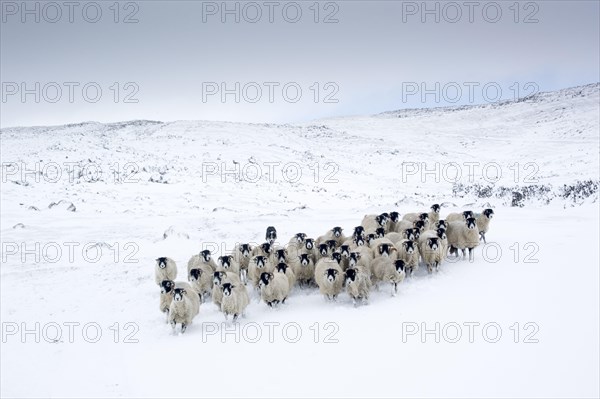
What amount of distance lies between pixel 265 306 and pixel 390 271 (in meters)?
2.80

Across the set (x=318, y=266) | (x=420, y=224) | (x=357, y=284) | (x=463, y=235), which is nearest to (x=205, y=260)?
(x=318, y=266)

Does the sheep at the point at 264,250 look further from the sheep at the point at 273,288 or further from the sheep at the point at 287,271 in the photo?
the sheep at the point at 273,288

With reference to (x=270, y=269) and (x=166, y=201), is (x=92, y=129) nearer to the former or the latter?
(x=166, y=201)

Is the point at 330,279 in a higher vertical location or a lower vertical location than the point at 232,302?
higher

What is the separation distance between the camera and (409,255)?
1067cm

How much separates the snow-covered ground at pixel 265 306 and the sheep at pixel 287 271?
41cm

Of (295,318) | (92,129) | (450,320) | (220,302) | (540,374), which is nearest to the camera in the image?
(540,374)

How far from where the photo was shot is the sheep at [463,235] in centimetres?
1168

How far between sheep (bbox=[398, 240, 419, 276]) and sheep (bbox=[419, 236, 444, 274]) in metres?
0.23

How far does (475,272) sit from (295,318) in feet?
14.9

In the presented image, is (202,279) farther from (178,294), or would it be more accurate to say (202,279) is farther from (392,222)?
(392,222)

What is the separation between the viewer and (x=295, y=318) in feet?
30.2

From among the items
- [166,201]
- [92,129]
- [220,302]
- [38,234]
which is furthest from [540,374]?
[92,129]

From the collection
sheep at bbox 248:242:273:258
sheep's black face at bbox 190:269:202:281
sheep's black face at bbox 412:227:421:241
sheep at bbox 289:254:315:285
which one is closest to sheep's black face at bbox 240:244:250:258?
sheep at bbox 248:242:273:258
